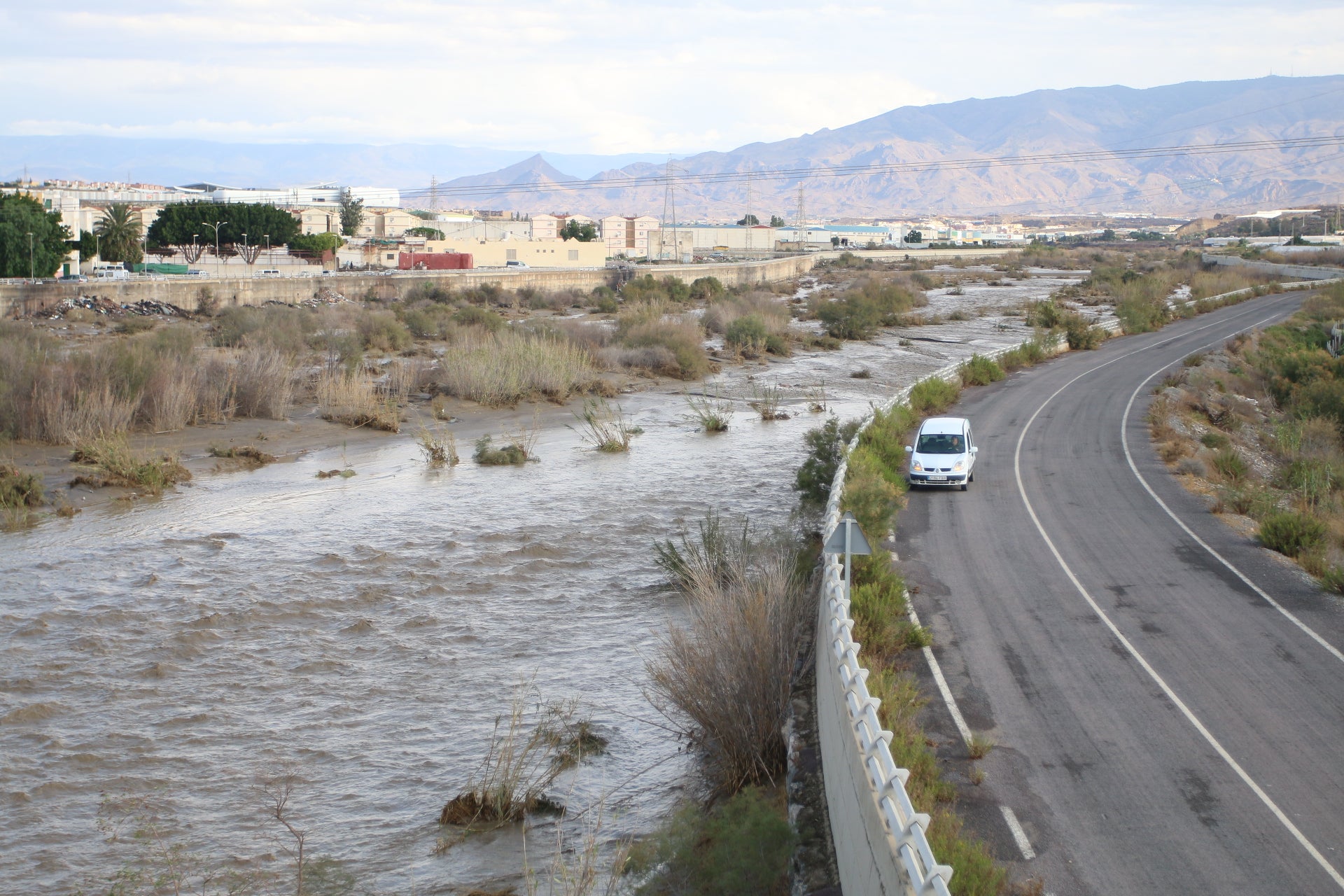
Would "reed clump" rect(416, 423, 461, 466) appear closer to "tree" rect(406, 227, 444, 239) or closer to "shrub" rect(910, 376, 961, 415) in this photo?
"shrub" rect(910, 376, 961, 415)

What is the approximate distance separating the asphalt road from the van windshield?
41.2 inches

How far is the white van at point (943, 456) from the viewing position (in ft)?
78.0

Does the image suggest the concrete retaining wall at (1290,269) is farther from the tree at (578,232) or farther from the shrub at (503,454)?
the shrub at (503,454)

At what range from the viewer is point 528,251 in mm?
117188

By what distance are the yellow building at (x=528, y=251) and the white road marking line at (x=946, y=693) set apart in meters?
103

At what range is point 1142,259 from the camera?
465 feet

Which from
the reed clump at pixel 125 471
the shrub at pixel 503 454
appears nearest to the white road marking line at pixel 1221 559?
the shrub at pixel 503 454

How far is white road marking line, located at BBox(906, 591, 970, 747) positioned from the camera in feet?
37.5

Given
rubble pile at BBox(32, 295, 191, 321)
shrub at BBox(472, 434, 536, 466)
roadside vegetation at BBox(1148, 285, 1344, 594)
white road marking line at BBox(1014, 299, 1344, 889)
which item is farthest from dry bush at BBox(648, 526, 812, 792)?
rubble pile at BBox(32, 295, 191, 321)

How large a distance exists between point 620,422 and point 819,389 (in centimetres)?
1281

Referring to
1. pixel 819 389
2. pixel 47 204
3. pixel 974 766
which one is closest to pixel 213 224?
pixel 47 204

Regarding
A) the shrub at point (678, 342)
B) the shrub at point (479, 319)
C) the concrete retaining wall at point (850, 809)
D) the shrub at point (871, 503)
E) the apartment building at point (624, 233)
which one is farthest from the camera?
the apartment building at point (624, 233)

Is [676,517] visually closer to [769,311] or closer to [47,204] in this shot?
[769,311]

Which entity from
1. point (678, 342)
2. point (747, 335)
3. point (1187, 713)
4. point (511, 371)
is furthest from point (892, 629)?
point (747, 335)
